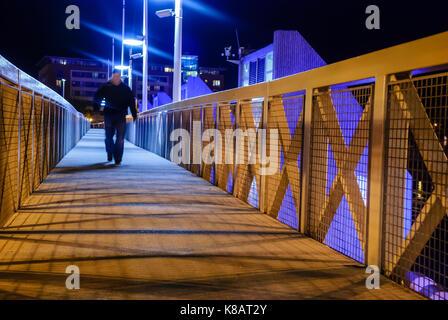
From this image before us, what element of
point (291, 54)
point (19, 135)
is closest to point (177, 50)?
point (291, 54)

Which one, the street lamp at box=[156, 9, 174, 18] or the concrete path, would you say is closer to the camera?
the concrete path

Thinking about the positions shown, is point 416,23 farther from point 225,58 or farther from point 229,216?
point 225,58

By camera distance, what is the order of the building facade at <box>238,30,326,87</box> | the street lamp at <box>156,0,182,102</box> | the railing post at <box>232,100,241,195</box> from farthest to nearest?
1. the building facade at <box>238,30,326,87</box>
2. the street lamp at <box>156,0,182,102</box>
3. the railing post at <box>232,100,241,195</box>

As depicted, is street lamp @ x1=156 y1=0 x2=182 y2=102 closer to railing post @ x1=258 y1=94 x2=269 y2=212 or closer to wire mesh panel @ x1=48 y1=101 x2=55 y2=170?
wire mesh panel @ x1=48 y1=101 x2=55 y2=170

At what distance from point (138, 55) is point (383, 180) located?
28.5 meters

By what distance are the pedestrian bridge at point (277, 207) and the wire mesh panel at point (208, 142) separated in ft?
4.27

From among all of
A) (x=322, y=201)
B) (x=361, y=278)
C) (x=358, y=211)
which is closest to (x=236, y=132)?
(x=322, y=201)

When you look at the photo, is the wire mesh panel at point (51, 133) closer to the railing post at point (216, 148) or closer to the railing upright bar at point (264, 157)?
the railing post at point (216, 148)

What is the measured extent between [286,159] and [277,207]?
1.88 ft

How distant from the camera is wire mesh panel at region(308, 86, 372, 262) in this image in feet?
13.3

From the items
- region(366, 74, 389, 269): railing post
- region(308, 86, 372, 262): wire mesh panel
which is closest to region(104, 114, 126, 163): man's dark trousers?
region(308, 86, 372, 262): wire mesh panel

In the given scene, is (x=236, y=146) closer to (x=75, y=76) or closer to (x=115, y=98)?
(x=115, y=98)

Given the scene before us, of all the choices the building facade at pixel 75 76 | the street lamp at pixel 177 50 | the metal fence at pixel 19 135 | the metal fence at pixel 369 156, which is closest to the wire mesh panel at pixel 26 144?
the metal fence at pixel 19 135

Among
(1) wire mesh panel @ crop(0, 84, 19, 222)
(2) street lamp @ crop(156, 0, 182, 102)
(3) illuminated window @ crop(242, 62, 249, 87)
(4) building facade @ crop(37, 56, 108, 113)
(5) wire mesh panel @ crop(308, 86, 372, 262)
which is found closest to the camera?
(5) wire mesh panel @ crop(308, 86, 372, 262)
